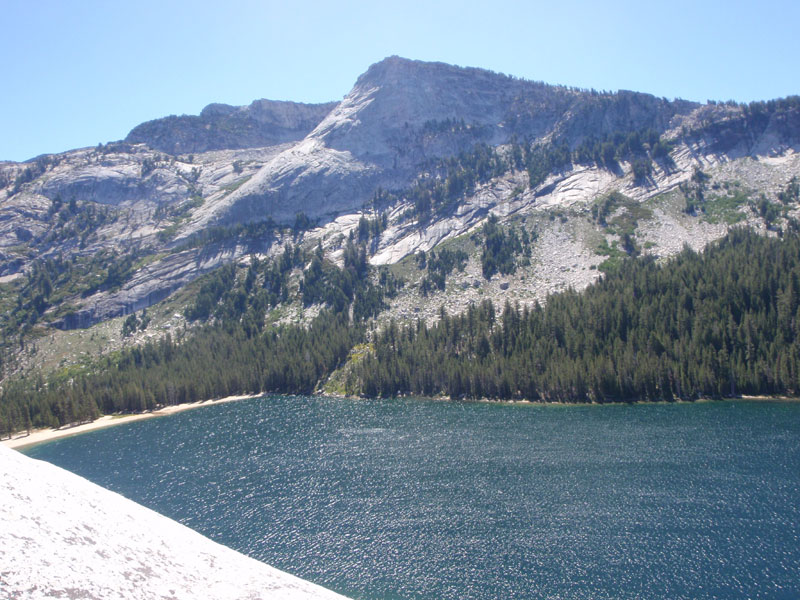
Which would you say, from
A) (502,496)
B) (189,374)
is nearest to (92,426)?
(189,374)

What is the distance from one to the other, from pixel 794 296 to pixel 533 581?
10916 cm

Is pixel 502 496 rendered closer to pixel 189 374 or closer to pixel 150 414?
pixel 150 414

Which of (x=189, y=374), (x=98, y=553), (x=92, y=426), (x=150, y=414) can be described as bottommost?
(x=150, y=414)

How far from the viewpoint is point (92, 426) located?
4919 inches

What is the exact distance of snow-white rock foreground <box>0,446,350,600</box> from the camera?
8.68 metres

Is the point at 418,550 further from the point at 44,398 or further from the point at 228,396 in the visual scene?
the point at 44,398

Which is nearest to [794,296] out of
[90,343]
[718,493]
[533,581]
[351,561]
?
[718,493]

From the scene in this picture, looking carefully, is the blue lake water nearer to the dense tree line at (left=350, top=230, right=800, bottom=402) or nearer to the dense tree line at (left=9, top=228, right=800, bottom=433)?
the dense tree line at (left=350, top=230, right=800, bottom=402)

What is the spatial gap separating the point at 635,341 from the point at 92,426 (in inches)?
5331

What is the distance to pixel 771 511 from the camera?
51656 mm

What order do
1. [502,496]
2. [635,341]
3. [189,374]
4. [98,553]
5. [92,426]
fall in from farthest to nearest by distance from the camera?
[189,374] → [92,426] → [635,341] → [502,496] → [98,553]

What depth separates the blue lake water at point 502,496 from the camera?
4406 cm

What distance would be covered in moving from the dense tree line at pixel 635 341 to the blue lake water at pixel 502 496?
28.1 ft

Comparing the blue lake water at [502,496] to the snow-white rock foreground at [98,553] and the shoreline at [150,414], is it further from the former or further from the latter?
the snow-white rock foreground at [98,553]
